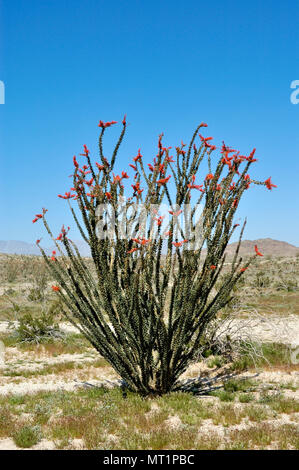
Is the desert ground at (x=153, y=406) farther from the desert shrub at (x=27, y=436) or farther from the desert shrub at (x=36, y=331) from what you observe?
the desert shrub at (x=36, y=331)

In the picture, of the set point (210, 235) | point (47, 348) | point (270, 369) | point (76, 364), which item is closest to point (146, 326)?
point (210, 235)

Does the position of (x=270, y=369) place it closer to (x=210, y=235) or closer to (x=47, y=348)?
(x=210, y=235)

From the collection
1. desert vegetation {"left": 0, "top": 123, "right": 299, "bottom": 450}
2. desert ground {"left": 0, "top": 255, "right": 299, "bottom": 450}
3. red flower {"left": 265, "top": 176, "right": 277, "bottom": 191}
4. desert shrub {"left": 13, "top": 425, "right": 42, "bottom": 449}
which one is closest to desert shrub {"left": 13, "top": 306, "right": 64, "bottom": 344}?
desert ground {"left": 0, "top": 255, "right": 299, "bottom": 450}

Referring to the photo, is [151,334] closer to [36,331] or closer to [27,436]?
[27,436]

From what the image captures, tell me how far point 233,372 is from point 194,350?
3031mm

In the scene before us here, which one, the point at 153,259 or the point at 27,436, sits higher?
the point at 153,259

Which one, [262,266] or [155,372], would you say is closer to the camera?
[155,372]

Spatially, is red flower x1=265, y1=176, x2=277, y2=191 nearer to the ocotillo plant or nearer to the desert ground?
the ocotillo plant

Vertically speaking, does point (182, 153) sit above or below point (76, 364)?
above

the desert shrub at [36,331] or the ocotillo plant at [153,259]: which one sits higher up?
the ocotillo plant at [153,259]

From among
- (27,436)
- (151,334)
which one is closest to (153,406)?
(151,334)

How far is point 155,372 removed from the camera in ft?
21.3

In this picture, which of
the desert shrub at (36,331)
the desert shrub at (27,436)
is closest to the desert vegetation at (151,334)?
the desert shrub at (27,436)

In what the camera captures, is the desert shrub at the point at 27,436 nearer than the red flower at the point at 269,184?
Yes
